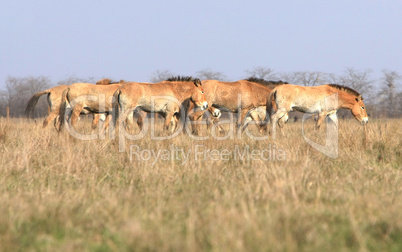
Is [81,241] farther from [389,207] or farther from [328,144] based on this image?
[328,144]

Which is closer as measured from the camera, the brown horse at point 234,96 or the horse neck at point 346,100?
the brown horse at point 234,96

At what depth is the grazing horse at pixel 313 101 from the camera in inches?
585

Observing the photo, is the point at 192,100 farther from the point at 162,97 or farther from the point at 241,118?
the point at 241,118

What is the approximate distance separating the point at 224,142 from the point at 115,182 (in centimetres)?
381

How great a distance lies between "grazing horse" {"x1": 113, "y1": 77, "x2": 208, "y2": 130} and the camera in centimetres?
1321

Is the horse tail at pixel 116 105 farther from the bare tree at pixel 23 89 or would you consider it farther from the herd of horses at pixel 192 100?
the bare tree at pixel 23 89

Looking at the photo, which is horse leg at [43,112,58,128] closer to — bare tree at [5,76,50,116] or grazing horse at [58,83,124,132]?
grazing horse at [58,83,124,132]

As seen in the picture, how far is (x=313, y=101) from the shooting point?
A: 15773mm

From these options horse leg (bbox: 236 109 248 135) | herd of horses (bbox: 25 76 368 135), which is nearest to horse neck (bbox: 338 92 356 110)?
herd of horses (bbox: 25 76 368 135)

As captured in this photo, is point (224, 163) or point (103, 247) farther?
point (224, 163)

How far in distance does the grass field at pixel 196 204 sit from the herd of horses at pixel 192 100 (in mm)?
5616

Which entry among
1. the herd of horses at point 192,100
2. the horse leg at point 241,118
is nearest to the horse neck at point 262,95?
the herd of horses at point 192,100

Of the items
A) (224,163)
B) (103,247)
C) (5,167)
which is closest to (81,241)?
(103,247)

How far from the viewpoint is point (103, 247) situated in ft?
11.3
